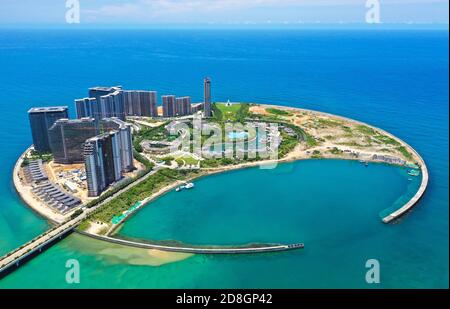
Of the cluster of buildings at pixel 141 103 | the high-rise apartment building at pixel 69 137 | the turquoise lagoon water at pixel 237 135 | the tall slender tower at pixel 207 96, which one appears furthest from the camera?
the tall slender tower at pixel 207 96

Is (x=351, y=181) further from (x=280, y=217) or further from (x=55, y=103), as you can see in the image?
(x=55, y=103)

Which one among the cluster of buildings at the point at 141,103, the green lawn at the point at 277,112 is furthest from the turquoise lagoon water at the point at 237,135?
the green lawn at the point at 277,112

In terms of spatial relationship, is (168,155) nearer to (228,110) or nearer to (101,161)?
(101,161)

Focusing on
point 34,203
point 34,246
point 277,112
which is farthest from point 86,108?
point 277,112

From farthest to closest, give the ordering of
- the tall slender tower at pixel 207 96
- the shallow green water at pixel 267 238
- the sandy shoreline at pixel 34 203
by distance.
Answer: the tall slender tower at pixel 207 96, the sandy shoreline at pixel 34 203, the shallow green water at pixel 267 238

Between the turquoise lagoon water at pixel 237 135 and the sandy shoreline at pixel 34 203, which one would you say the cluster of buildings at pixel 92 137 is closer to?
the sandy shoreline at pixel 34 203
